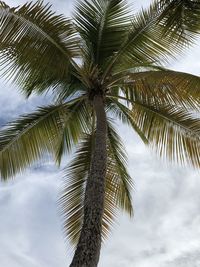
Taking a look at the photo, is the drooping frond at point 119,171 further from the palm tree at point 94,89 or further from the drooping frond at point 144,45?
the drooping frond at point 144,45

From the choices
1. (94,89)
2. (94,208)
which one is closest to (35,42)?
(94,89)


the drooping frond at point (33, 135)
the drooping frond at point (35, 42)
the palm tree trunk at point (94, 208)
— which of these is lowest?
the palm tree trunk at point (94, 208)

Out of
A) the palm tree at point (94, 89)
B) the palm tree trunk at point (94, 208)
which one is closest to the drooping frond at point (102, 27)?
the palm tree at point (94, 89)

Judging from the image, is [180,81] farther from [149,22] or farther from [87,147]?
[87,147]

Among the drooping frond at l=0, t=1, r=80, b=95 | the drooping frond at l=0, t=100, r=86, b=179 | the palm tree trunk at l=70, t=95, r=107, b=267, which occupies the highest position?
the drooping frond at l=0, t=1, r=80, b=95

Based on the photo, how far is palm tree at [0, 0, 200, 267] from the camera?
360 inches

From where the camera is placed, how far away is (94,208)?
24.0 ft

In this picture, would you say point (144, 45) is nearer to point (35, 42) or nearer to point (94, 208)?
point (35, 42)

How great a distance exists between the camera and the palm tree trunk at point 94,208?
21.2 feet

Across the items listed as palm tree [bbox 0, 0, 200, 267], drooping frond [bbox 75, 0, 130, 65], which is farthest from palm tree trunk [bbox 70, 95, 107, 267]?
drooping frond [bbox 75, 0, 130, 65]

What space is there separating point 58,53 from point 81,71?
1.96 feet

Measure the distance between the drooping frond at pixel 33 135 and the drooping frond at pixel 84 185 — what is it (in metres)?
0.74

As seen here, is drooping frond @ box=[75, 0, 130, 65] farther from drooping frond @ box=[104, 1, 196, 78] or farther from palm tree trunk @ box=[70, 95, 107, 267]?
palm tree trunk @ box=[70, 95, 107, 267]

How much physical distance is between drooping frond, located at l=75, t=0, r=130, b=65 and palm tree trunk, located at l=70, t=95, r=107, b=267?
188 centimetres
